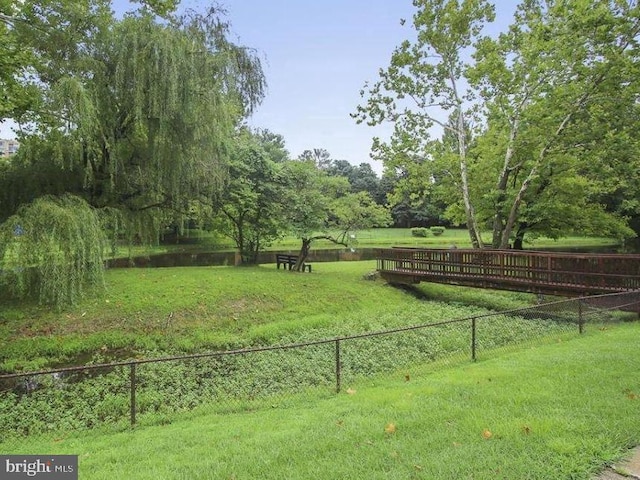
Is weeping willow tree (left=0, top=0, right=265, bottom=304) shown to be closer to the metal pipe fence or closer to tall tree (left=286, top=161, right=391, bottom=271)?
the metal pipe fence

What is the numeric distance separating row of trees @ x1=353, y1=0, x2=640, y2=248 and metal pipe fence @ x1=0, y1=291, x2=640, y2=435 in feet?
24.3

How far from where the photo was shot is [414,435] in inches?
142

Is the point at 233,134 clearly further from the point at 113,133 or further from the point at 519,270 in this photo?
the point at 519,270

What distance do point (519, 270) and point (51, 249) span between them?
1243 cm

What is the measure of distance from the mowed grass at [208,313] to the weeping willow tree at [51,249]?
780mm

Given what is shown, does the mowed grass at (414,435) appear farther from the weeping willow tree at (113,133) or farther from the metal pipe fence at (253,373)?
→ the weeping willow tree at (113,133)

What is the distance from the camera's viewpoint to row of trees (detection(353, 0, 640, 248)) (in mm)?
14055

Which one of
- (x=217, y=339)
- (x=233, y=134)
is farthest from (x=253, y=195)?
(x=217, y=339)

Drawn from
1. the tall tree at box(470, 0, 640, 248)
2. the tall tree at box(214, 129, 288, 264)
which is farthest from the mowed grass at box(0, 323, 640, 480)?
the tall tree at box(470, 0, 640, 248)

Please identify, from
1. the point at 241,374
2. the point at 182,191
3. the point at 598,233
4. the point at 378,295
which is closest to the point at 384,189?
the point at 598,233

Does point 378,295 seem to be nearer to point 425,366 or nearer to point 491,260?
point 491,260
